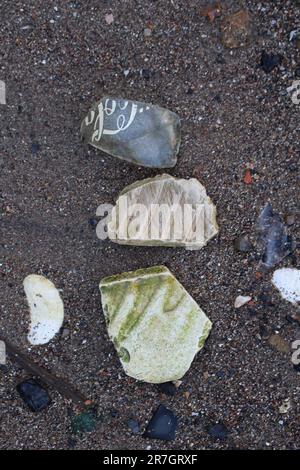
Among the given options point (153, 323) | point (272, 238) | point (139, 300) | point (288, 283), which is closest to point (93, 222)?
point (139, 300)

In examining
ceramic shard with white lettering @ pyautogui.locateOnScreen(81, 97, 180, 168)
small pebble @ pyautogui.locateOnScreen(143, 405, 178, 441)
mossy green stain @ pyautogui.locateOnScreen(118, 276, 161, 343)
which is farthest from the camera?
small pebble @ pyautogui.locateOnScreen(143, 405, 178, 441)

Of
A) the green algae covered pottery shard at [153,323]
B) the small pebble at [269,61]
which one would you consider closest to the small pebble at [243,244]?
the green algae covered pottery shard at [153,323]

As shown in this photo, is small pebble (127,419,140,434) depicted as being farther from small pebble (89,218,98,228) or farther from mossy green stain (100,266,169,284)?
small pebble (89,218,98,228)

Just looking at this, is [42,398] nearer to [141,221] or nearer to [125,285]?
[125,285]

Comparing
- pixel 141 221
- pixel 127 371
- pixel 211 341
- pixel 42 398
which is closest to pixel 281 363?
pixel 211 341

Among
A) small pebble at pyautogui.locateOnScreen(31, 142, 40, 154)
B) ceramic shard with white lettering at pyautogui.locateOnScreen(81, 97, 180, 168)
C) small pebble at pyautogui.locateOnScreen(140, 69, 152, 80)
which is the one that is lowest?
small pebble at pyautogui.locateOnScreen(31, 142, 40, 154)

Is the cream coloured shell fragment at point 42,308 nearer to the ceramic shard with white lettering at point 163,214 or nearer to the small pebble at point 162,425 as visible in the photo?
the ceramic shard with white lettering at point 163,214

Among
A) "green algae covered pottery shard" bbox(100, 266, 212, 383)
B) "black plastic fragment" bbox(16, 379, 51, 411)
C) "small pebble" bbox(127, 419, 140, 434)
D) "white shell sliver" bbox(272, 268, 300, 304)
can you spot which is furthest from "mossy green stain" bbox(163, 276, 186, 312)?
"black plastic fragment" bbox(16, 379, 51, 411)
